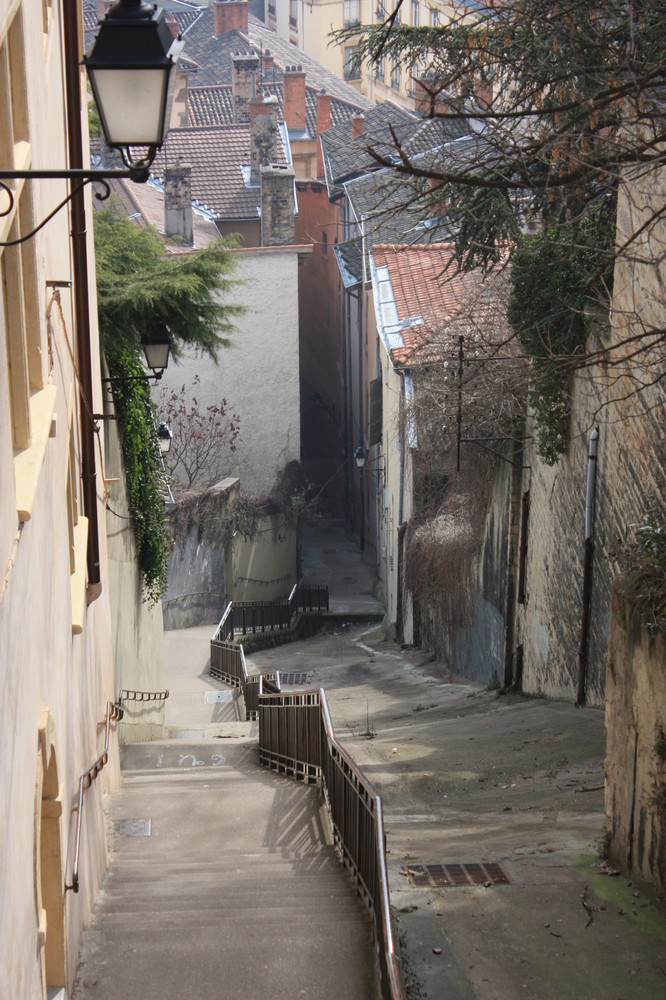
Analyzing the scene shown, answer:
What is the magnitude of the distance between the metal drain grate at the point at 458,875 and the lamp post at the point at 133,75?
4894 mm

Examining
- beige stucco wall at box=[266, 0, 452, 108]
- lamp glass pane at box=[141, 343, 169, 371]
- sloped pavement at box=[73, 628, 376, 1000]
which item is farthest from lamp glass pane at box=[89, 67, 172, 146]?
beige stucco wall at box=[266, 0, 452, 108]

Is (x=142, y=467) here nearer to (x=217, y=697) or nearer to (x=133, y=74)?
(x=217, y=697)

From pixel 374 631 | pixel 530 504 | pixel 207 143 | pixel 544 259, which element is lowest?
pixel 374 631

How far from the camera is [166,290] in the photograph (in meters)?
13.4

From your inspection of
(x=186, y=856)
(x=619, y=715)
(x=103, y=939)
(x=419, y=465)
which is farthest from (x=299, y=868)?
(x=419, y=465)

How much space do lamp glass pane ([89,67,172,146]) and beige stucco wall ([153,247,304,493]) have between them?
26.2 meters

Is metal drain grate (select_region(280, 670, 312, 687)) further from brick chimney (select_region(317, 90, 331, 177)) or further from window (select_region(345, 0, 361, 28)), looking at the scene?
window (select_region(345, 0, 361, 28))

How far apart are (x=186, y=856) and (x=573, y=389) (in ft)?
Answer: 21.8

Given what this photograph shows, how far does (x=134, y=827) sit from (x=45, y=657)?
4504mm

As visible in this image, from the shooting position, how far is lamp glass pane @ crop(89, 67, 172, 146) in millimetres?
4188

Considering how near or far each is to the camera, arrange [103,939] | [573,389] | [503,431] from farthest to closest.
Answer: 1. [503,431]
2. [573,389]
3. [103,939]

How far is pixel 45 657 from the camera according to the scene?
558 cm

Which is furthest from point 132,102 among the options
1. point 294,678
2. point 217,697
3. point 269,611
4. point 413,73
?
point 413,73

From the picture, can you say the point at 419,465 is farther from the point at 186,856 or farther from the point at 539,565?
the point at 186,856
